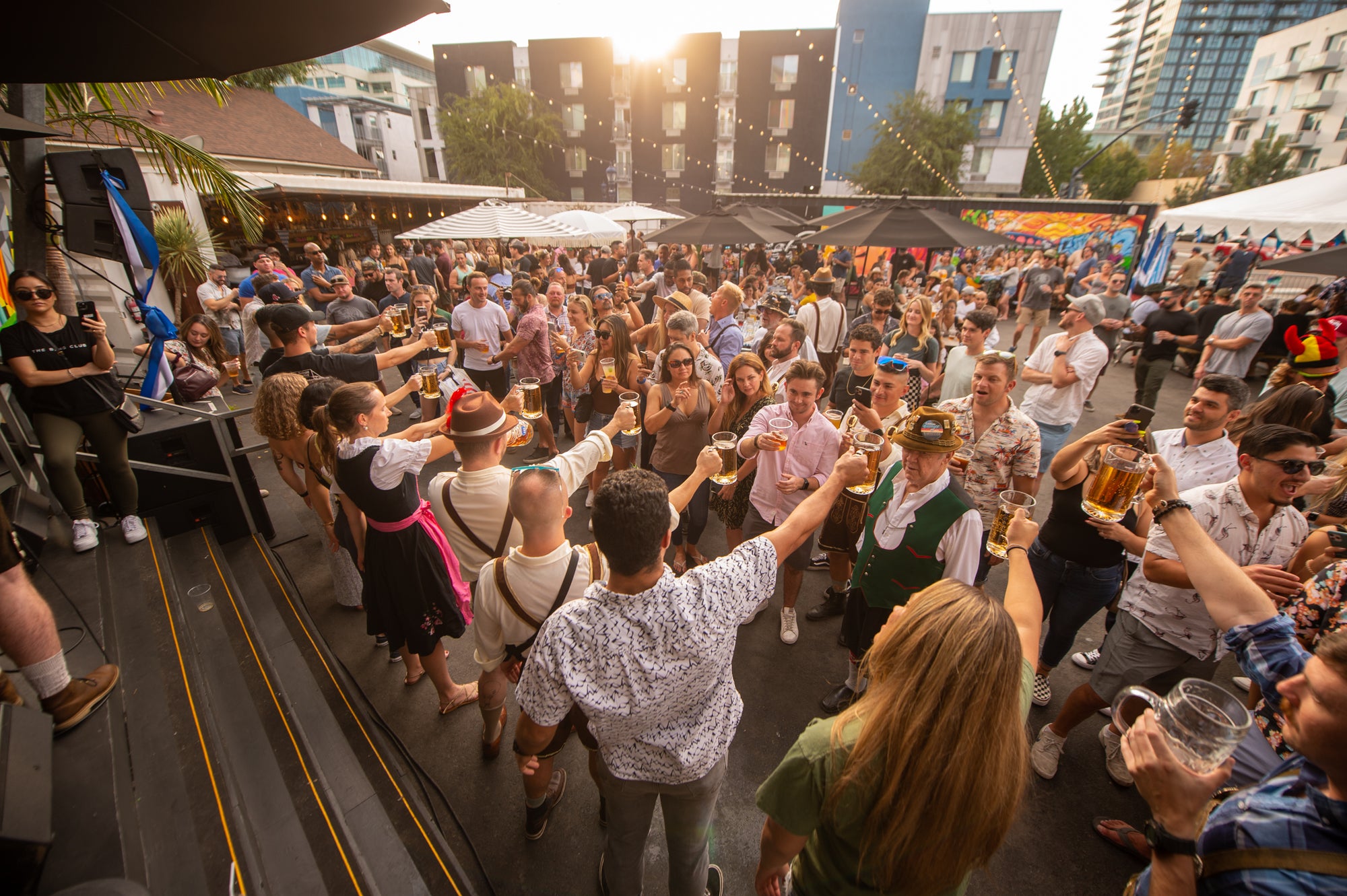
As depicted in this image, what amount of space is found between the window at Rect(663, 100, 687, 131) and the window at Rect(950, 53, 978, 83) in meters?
16.0

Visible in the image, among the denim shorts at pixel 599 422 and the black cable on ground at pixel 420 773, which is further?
the denim shorts at pixel 599 422

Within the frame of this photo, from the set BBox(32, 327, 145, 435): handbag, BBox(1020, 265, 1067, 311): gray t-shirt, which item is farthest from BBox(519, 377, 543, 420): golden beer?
BBox(1020, 265, 1067, 311): gray t-shirt

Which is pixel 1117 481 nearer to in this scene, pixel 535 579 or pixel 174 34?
pixel 535 579

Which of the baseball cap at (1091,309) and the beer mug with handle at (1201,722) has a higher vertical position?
the baseball cap at (1091,309)

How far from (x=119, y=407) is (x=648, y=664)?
4.42 meters

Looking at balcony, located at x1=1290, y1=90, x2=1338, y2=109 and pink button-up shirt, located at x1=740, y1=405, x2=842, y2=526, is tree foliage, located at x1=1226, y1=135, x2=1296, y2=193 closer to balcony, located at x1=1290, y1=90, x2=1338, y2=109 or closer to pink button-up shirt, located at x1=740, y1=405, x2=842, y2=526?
balcony, located at x1=1290, y1=90, x2=1338, y2=109

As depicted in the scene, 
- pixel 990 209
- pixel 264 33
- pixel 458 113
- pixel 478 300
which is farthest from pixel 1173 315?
pixel 458 113

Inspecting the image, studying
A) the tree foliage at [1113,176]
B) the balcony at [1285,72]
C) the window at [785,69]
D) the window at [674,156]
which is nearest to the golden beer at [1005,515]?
the window at [674,156]

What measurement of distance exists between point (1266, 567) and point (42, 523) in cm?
704

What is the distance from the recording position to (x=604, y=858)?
6.51 ft

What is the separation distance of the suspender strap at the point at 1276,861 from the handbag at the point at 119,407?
224 inches

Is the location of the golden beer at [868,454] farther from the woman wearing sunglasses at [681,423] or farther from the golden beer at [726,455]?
the woman wearing sunglasses at [681,423]

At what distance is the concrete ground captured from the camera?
94.6 inches

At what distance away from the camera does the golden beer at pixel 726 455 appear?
8.51 feet
